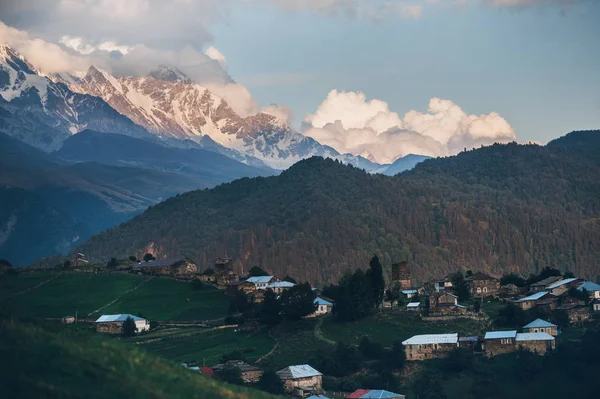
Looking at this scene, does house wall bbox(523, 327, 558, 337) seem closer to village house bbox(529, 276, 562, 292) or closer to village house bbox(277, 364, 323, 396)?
village house bbox(277, 364, 323, 396)

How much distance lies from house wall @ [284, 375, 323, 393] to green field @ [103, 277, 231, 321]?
3815 cm

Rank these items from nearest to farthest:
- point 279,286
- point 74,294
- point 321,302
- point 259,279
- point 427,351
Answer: point 427,351 < point 321,302 < point 279,286 < point 74,294 < point 259,279

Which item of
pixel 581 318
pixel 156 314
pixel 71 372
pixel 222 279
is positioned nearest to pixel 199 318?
pixel 156 314

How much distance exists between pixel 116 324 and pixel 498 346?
44397 millimetres

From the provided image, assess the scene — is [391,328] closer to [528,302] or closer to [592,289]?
[528,302]

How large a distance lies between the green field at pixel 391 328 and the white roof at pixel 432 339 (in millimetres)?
3601

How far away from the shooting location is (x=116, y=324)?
118 meters

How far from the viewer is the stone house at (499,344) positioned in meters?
90.6

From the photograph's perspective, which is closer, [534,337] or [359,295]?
[534,337]

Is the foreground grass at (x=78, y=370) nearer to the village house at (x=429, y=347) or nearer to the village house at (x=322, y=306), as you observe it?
the village house at (x=429, y=347)

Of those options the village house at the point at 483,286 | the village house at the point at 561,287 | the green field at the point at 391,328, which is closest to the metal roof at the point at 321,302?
the green field at the point at 391,328

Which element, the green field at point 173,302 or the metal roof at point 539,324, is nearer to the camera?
the metal roof at point 539,324

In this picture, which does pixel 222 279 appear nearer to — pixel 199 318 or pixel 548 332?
pixel 199 318

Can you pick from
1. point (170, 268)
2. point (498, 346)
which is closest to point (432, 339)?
point (498, 346)
